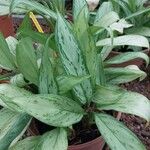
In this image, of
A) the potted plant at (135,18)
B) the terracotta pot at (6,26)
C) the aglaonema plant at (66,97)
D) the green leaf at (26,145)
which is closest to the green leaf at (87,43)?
the aglaonema plant at (66,97)

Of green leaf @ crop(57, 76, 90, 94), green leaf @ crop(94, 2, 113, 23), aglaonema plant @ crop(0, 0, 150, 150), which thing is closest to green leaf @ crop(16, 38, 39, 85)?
aglaonema plant @ crop(0, 0, 150, 150)

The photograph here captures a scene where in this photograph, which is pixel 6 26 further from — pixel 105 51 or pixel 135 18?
pixel 105 51

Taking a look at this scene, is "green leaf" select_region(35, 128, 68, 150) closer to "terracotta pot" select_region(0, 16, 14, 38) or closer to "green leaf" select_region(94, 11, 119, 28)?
"green leaf" select_region(94, 11, 119, 28)

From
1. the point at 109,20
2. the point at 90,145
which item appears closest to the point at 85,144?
the point at 90,145

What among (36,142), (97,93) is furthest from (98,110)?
(36,142)

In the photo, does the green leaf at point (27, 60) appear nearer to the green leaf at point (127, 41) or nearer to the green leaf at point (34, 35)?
the green leaf at point (34, 35)

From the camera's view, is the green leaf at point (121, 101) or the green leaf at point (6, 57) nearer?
the green leaf at point (121, 101)

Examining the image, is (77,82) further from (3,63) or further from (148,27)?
(148,27)
